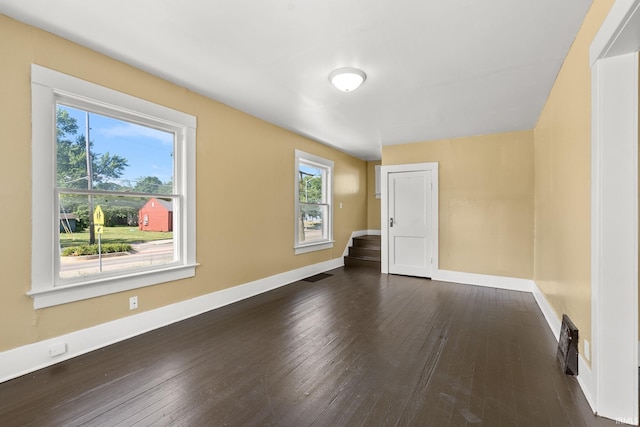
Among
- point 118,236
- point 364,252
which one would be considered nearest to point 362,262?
point 364,252

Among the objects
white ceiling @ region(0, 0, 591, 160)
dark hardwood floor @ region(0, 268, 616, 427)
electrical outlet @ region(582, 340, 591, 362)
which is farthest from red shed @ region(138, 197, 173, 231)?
electrical outlet @ region(582, 340, 591, 362)

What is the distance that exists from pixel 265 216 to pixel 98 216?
2.11 metres

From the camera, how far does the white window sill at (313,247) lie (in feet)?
16.7

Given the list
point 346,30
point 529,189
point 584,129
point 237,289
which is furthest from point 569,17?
point 237,289

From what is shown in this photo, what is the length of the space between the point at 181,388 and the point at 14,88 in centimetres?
245

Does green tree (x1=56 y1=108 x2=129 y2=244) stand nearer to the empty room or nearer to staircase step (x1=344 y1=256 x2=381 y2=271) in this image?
the empty room

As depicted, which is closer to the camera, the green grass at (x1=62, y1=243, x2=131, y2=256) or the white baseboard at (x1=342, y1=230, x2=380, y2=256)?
the green grass at (x1=62, y1=243, x2=131, y2=256)

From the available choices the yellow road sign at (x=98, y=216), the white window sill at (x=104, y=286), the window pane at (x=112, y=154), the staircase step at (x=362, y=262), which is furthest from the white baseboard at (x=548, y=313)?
the yellow road sign at (x=98, y=216)

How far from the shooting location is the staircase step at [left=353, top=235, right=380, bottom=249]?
21.3 ft

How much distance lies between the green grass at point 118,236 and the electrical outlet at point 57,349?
783 mm

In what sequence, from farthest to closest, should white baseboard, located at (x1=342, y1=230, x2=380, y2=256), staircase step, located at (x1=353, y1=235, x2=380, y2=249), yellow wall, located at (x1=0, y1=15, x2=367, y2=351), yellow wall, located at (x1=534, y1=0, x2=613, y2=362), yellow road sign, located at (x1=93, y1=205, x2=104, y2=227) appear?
white baseboard, located at (x1=342, y1=230, x2=380, y2=256) < staircase step, located at (x1=353, y1=235, x2=380, y2=249) < yellow road sign, located at (x1=93, y1=205, x2=104, y2=227) < yellow wall, located at (x1=0, y1=15, x2=367, y2=351) < yellow wall, located at (x1=534, y1=0, x2=613, y2=362)

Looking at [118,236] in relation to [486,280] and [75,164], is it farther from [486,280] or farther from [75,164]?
[486,280]

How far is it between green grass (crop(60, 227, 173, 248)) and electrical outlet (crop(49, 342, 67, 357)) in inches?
30.8

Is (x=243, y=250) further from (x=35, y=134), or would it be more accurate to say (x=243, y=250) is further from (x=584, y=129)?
(x=584, y=129)
